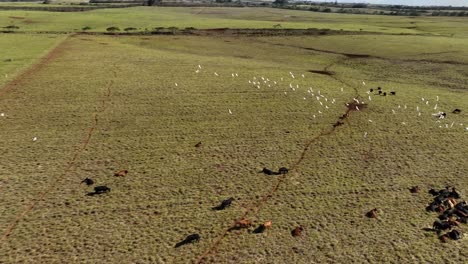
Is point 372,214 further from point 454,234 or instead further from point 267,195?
point 267,195

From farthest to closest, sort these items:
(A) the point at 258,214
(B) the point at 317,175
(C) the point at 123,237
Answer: (B) the point at 317,175 → (A) the point at 258,214 → (C) the point at 123,237

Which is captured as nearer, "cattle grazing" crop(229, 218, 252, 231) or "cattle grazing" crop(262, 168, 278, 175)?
"cattle grazing" crop(229, 218, 252, 231)

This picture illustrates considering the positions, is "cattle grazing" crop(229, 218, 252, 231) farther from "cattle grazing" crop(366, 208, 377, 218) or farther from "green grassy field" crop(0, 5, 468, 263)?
"cattle grazing" crop(366, 208, 377, 218)

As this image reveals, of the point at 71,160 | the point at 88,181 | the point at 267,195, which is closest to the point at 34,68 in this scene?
the point at 71,160

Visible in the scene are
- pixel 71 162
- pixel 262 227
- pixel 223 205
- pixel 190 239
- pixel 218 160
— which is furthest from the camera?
pixel 218 160

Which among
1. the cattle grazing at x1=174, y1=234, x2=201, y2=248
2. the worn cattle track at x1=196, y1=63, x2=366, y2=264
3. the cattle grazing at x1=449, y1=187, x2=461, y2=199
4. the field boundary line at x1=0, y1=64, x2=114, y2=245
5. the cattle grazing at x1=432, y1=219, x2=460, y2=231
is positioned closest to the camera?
the worn cattle track at x1=196, y1=63, x2=366, y2=264

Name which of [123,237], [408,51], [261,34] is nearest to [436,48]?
[408,51]

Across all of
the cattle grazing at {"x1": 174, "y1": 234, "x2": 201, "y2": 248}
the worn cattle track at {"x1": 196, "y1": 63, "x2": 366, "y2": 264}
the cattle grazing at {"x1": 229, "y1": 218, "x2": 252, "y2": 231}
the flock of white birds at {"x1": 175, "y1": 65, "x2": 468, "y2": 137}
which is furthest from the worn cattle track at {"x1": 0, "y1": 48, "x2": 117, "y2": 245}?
the cattle grazing at {"x1": 229, "y1": 218, "x2": 252, "y2": 231}

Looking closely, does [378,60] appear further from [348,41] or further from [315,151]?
[315,151]
